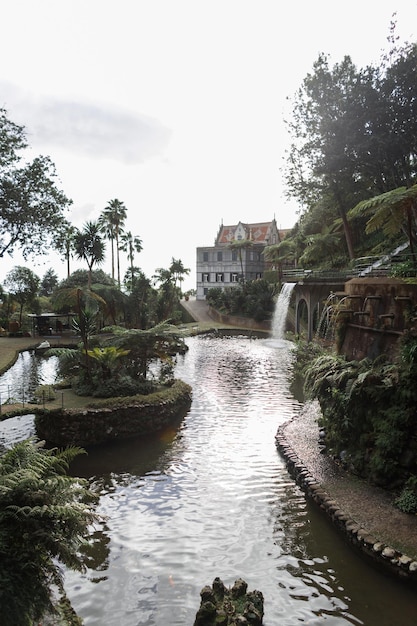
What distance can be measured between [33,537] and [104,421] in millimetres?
8151

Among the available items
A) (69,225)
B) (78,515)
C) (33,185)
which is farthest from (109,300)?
(78,515)

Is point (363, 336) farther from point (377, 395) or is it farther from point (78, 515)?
point (78, 515)

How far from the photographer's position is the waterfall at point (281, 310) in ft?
111

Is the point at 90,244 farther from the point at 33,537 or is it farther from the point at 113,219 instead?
the point at 33,537

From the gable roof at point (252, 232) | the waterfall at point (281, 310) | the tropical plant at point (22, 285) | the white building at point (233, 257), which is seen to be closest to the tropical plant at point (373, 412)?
the waterfall at point (281, 310)

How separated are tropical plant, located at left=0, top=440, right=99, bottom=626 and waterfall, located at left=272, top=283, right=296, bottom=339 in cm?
2873

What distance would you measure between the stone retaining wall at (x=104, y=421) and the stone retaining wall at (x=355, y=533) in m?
5.03

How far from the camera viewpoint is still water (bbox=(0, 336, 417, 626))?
6.38 m

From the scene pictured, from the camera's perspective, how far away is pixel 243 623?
5.73m

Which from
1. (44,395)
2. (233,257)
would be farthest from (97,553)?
(233,257)

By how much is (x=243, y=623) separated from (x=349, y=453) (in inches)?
215

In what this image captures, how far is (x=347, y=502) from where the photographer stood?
8641 millimetres

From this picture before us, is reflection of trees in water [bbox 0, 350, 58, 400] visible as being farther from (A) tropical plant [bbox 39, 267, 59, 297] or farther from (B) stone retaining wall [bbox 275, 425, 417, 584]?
(A) tropical plant [bbox 39, 267, 59, 297]

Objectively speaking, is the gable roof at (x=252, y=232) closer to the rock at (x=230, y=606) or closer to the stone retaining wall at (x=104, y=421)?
the stone retaining wall at (x=104, y=421)
